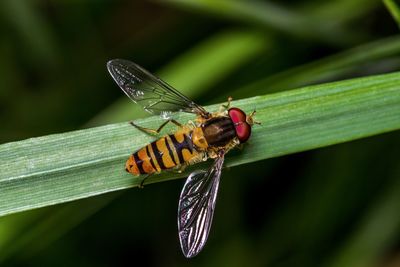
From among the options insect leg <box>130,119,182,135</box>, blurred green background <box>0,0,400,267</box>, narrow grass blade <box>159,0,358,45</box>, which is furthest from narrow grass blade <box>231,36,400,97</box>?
narrow grass blade <box>159,0,358,45</box>

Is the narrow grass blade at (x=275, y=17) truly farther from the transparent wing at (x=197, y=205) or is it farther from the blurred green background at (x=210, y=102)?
the transparent wing at (x=197, y=205)

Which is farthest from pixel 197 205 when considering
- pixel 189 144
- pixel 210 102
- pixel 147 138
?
pixel 210 102

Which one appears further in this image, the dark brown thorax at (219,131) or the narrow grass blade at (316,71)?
the narrow grass blade at (316,71)

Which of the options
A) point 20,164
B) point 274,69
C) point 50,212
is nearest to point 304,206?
point 274,69

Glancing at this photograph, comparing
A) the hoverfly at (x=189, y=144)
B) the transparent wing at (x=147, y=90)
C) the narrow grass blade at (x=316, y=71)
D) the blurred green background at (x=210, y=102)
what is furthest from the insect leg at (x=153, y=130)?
the blurred green background at (x=210, y=102)

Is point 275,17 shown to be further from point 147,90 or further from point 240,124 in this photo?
point 240,124

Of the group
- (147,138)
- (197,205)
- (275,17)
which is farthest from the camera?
(275,17)

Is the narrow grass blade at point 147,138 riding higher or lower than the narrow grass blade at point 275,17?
lower
